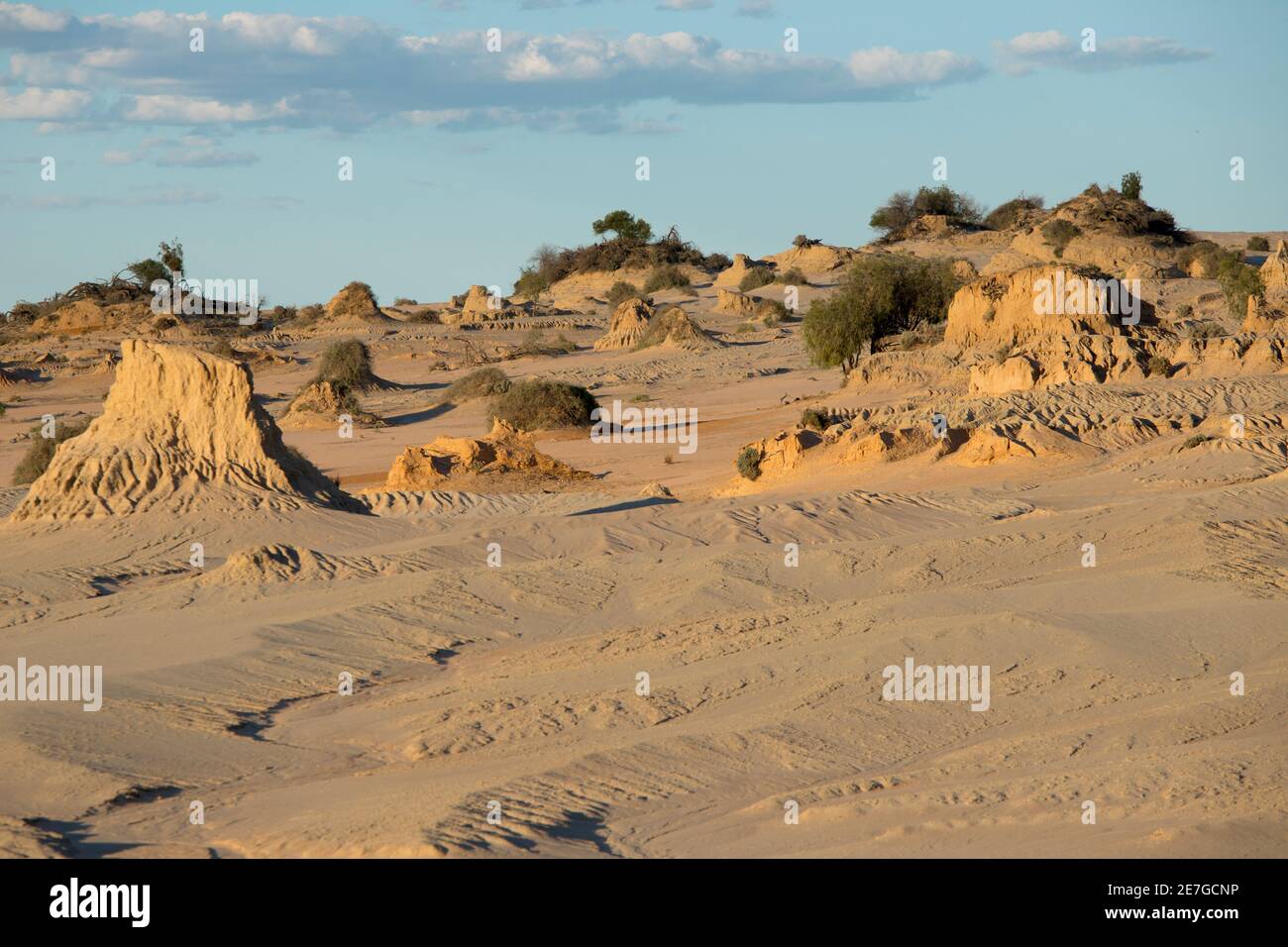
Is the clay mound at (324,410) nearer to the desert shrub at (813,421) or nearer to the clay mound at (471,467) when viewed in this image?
the clay mound at (471,467)

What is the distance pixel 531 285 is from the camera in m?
61.0

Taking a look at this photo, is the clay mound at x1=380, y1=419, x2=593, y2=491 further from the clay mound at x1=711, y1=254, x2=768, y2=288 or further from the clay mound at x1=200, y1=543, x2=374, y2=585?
the clay mound at x1=711, y1=254, x2=768, y2=288

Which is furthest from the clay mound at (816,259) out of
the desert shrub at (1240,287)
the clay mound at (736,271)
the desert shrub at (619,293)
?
the desert shrub at (1240,287)

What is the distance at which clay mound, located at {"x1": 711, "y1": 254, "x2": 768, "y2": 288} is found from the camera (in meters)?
54.9

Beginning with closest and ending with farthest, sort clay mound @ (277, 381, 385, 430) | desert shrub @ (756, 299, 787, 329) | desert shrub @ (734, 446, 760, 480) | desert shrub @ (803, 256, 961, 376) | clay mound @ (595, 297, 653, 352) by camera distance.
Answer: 1. desert shrub @ (734, 446, 760, 480)
2. clay mound @ (277, 381, 385, 430)
3. desert shrub @ (803, 256, 961, 376)
4. clay mound @ (595, 297, 653, 352)
5. desert shrub @ (756, 299, 787, 329)

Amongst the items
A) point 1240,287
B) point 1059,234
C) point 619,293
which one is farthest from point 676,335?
point 1059,234

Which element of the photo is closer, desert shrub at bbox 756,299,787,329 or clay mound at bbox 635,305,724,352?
clay mound at bbox 635,305,724,352

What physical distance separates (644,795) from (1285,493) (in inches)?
376

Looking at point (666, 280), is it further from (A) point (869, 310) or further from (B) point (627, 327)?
(A) point (869, 310)

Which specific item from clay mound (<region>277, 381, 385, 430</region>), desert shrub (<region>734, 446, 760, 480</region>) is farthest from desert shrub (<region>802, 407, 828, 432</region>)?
clay mound (<region>277, 381, 385, 430</region>)

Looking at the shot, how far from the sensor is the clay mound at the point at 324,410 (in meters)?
30.9

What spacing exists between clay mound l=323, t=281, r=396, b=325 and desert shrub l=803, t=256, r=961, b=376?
19.7 meters

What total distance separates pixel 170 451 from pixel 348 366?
64.3ft
